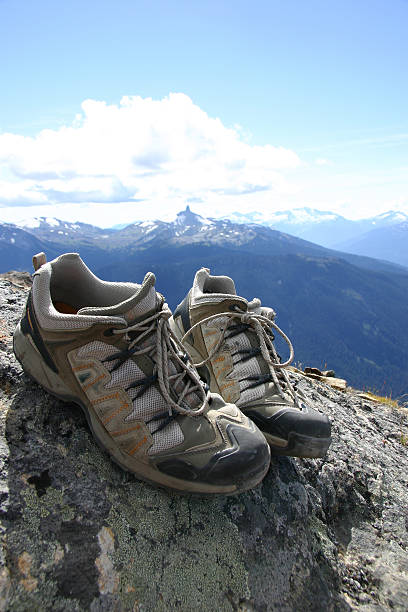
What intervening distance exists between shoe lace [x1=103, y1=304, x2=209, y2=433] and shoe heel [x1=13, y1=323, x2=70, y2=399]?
1.50ft

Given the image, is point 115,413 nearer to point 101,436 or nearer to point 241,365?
point 101,436

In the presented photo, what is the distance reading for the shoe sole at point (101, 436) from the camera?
2633mm

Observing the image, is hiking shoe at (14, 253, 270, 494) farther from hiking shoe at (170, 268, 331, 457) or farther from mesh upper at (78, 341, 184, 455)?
hiking shoe at (170, 268, 331, 457)

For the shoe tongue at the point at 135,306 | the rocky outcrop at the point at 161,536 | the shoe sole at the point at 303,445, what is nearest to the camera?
the rocky outcrop at the point at 161,536

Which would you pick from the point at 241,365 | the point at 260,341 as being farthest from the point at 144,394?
the point at 260,341

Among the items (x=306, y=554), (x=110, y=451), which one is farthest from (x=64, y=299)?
(x=306, y=554)

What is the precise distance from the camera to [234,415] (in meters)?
2.96

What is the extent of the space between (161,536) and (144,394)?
101 centimetres

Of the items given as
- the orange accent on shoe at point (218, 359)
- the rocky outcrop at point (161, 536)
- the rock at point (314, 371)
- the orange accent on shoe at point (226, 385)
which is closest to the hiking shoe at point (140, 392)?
the rocky outcrop at point (161, 536)

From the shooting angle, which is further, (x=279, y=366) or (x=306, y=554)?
(x=279, y=366)

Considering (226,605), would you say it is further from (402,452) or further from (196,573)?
(402,452)

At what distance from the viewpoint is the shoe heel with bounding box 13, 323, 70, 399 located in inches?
115

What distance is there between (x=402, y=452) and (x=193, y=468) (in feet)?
12.7

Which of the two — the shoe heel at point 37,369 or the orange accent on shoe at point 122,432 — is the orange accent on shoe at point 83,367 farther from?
the orange accent on shoe at point 122,432
